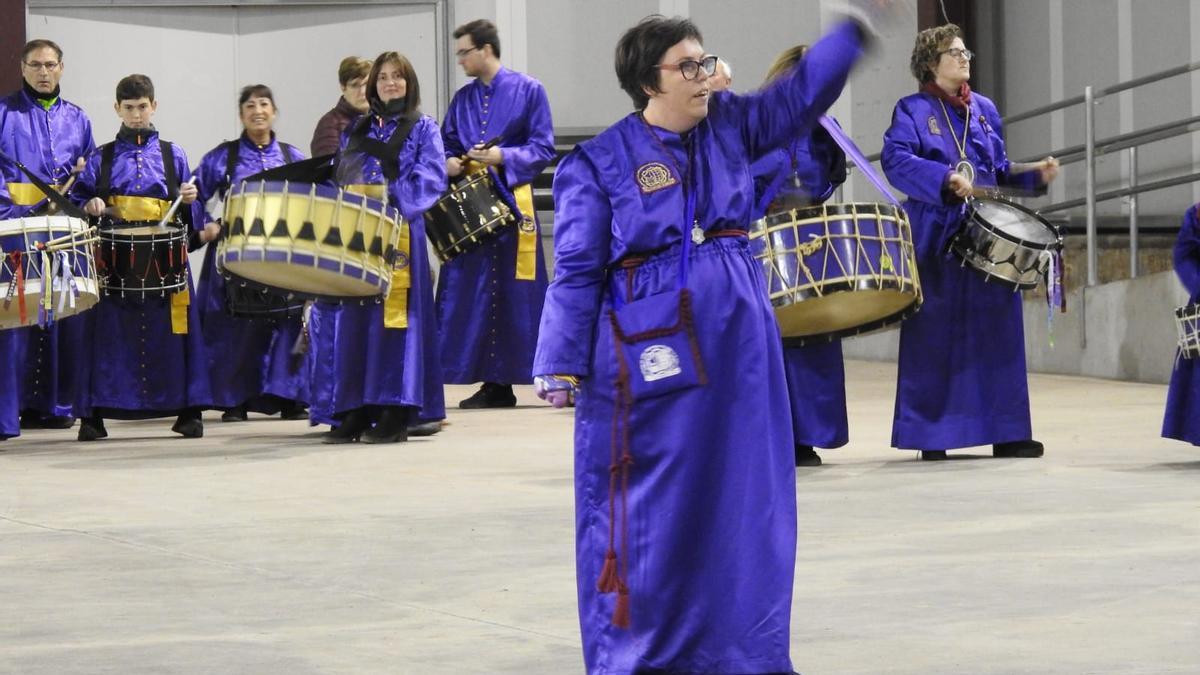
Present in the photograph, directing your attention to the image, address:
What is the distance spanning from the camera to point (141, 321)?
9898 millimetres

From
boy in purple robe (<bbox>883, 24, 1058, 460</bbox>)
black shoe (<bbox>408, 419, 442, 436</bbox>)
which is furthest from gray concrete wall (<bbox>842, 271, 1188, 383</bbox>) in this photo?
boy in purple robe (<bbox>883, 24, 1058, 460</bbox>)

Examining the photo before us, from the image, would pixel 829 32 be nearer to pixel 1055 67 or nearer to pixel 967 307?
pixel 967 307

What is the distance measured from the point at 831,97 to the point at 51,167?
21.0 feet

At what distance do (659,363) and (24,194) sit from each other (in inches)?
249

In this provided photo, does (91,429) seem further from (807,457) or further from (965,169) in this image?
(965,169)

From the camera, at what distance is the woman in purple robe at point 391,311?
8477 mm

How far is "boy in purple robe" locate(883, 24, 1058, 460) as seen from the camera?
7730mm

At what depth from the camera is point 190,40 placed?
51.7 ft

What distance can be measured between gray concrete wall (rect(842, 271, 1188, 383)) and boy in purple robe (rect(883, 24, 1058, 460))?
369cm

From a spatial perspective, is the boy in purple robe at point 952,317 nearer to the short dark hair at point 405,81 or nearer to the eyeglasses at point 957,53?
the eyeglasses at point 957,53

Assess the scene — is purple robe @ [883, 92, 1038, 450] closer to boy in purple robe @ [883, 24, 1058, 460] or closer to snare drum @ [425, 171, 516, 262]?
boy in purple robe @ [883, 24, 1058, 460]

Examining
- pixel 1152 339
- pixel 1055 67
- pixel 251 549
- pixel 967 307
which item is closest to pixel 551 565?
pixel 251 549

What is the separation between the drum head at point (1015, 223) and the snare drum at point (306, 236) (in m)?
2.32

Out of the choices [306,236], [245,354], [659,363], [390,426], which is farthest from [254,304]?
[659,363]
